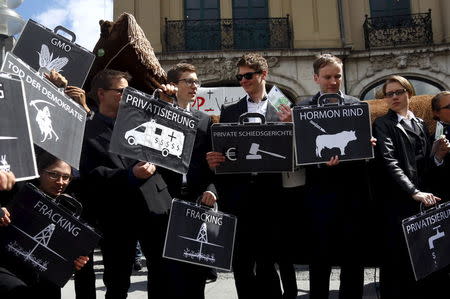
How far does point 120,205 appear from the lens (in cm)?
340

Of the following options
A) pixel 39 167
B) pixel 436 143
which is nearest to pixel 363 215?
pixel 436 143

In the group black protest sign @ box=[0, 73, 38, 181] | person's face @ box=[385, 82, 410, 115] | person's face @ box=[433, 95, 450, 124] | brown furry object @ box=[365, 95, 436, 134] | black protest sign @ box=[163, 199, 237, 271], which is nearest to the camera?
black protest sign @ box=[0, 73, 38, 181]

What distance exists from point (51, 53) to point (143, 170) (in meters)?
1.24

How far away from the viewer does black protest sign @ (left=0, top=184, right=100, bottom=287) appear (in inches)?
109

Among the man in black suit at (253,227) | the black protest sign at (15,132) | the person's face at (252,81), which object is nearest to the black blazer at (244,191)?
the man in black suit at (253,227)

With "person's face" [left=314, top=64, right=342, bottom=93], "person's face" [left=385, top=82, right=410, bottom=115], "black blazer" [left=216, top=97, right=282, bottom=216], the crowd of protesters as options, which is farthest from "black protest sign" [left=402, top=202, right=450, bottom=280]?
"person's face" [left=314, top=64, right=342, bottom=93]

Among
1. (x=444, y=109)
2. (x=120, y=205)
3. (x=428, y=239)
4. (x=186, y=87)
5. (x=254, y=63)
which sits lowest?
(x=428, y=239)

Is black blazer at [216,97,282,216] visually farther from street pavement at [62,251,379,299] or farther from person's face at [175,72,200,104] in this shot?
street pavement at [62,251,379,299]

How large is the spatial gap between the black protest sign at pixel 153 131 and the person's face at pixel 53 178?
359mm

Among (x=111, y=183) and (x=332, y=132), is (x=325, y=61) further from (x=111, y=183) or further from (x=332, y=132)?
(x=111, y=183)

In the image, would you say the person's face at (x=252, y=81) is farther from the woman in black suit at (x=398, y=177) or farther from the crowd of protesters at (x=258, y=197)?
the woman in black suit at (x=398, y=177)

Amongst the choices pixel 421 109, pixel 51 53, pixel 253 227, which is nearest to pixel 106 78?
pixel 51 53

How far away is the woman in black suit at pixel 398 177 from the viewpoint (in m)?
3.71

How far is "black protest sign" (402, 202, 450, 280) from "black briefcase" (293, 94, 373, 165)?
62 centimetres
